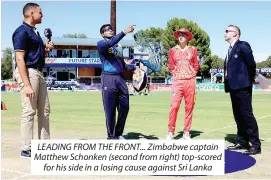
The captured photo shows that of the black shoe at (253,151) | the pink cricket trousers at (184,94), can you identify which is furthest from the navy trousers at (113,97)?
the black shoe at (253,151)

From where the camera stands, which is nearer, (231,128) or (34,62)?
(34,62)

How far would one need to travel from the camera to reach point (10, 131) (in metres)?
9.37

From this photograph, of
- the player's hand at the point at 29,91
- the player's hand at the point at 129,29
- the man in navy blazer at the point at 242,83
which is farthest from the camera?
the man in navy blazer at the point at 242,83

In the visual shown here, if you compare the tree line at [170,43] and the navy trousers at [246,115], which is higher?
the tree line at [170,43]

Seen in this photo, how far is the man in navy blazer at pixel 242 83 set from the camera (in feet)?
22.7

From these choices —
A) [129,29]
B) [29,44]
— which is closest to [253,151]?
[129,29]

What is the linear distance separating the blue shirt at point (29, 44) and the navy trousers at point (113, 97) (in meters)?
1.20

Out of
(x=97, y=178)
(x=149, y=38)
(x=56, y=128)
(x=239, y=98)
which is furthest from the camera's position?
(x=149, y=38)

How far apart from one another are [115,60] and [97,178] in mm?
2757

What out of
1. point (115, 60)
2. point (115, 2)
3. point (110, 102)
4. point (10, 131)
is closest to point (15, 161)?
point (110, 102)

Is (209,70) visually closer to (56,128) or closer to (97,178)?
(56,128)
